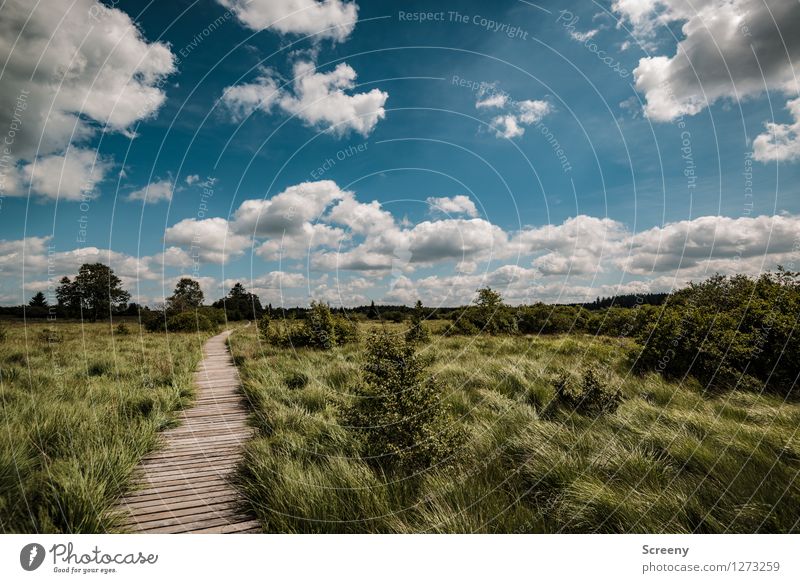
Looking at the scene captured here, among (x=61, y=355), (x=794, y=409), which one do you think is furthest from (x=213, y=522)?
(x=61, y=355)

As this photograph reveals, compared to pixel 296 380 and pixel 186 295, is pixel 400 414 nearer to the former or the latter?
pixel 296 380

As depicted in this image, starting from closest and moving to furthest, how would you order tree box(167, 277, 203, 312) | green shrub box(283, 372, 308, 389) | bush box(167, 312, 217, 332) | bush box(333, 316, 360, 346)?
green shrub box(283, 372, 308, 389)
bush box(333, 316, 360, 346)
bush box(167, 312, 217, 332)
tree box(167, 277, 203, 312)

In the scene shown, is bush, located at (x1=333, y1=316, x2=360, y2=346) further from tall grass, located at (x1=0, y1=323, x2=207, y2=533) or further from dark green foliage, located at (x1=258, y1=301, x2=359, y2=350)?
tall grass, located at (x1=0, y1=323, x2=207, y2=533)

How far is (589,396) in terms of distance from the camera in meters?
5.93

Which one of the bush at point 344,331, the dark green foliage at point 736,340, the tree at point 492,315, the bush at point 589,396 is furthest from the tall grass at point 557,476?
the tree at point 492,315

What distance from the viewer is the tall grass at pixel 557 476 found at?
306 cm

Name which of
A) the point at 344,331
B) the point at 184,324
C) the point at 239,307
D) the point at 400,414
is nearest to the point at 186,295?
the point at 239,307

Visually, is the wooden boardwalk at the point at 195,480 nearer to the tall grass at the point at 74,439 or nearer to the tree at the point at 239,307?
the tall grass at the point at 74,439

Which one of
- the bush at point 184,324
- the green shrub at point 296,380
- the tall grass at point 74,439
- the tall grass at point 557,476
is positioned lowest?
the tall grass at point 557,476

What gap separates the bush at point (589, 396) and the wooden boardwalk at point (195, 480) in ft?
16.5

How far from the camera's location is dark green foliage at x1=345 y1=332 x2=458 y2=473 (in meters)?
3.91

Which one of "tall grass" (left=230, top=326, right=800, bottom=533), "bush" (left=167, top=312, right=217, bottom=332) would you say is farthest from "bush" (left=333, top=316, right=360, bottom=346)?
"bush" (left=167, top=312, right=217, bottom=332)

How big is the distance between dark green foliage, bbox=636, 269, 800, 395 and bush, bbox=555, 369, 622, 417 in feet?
7.06
